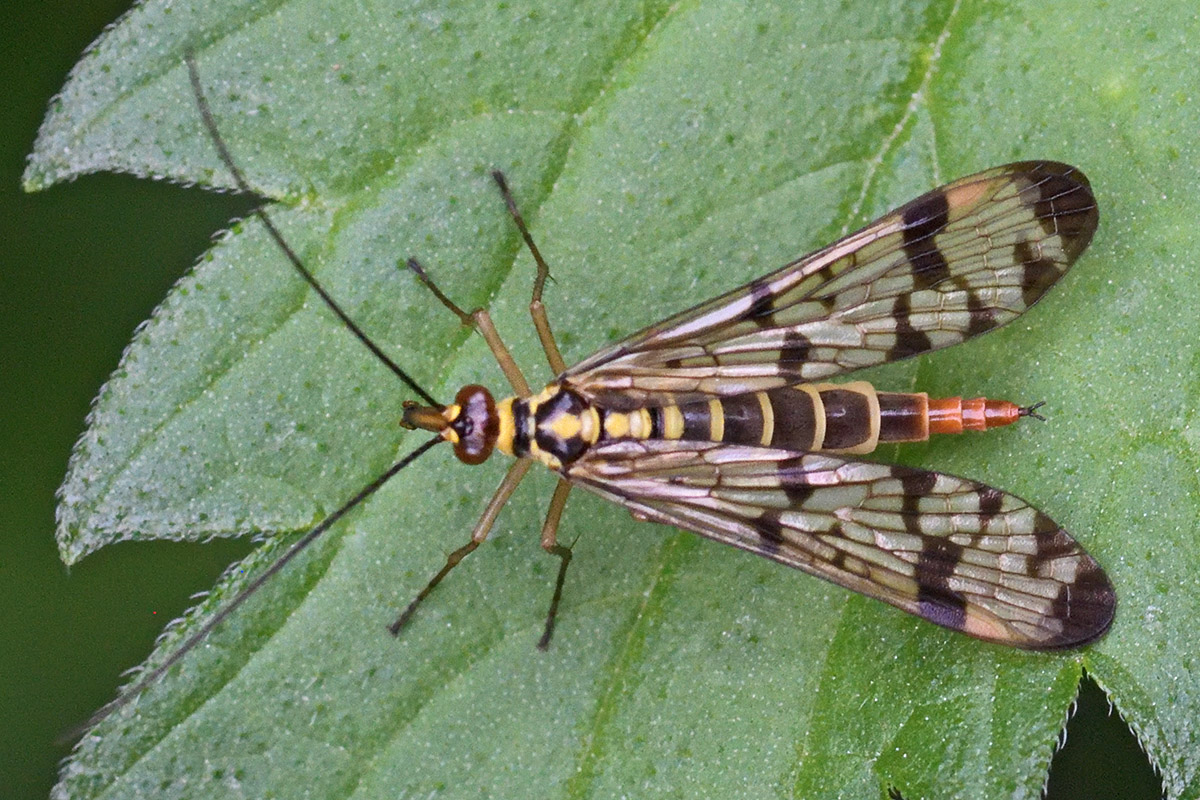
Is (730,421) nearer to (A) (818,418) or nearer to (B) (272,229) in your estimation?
(A) (818,418)

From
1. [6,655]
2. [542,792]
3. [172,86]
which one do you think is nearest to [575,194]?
[172,86]

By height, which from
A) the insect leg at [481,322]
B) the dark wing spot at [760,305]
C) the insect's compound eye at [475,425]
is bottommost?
the dark wing spot at [760,305]

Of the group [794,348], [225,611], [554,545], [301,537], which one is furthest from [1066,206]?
[225,611]

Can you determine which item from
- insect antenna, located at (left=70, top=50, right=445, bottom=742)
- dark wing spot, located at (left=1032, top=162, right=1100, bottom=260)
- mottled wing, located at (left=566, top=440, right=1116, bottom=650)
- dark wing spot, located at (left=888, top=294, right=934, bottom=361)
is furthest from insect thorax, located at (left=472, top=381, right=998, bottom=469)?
dark wing spot, located at (left=1032, top=162, right=1100, bottom=260)

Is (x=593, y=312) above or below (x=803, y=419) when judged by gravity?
above

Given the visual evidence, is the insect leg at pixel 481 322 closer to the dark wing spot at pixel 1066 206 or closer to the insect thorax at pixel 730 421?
the insect thorax at pixel 730 421

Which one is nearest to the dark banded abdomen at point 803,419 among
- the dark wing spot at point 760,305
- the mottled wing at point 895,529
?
the mottled wing at point 895,529

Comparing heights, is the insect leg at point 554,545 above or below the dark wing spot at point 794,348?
below

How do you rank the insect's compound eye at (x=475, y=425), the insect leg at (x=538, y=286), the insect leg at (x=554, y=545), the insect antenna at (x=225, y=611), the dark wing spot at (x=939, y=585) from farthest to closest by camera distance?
1. the insect leg at (x=554, y=545)
2. the insect leg at (x=538, y=286)
3. the insect's compound eye at (x=475, y=425)
4. the dark wing spot at (x=939, y=585)
5. the insect antenna at (x=225, y=611)
